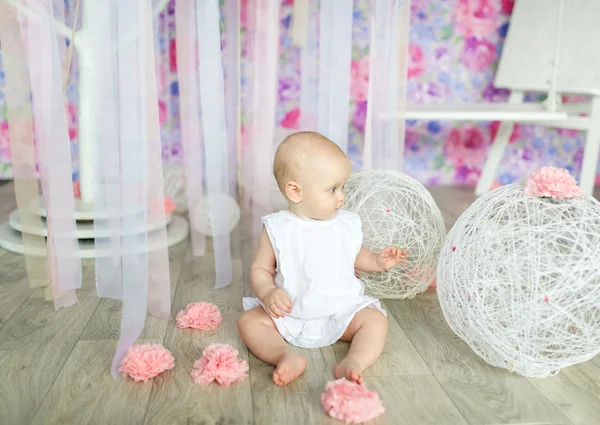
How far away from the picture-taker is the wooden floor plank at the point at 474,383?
939mm

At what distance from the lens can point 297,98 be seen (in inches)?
101

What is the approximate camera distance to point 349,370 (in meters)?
1.00

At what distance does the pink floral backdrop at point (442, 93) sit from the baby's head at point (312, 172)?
1325 millimetres

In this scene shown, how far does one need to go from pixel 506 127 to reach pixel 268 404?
6.05 ft

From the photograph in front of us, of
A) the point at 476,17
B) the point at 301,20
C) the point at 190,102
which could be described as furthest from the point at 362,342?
the point at 476,17

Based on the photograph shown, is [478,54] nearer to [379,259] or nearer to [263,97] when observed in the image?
[263,97]

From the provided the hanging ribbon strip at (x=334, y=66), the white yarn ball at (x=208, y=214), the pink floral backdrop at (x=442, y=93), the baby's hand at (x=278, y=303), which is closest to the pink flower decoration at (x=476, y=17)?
the pink floral backdrop at (x=442, y=93)

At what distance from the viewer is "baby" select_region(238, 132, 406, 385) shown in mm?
1145

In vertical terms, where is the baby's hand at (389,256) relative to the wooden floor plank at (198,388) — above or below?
above

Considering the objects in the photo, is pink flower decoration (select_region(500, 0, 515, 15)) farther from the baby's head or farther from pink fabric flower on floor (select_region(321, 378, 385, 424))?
pink fabric flower on floor (select_region(321, 378, 385, 424))

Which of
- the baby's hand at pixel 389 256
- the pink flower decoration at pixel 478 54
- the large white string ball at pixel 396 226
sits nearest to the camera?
the baby's hand at pixel 389 256

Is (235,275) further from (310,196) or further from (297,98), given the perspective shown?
(297,98)

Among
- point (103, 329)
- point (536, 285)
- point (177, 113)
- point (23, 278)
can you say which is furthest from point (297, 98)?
point (536, 285)

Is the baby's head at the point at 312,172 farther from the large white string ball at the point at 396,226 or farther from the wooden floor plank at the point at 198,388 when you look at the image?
the wooden floor plank at the point at 198,388
